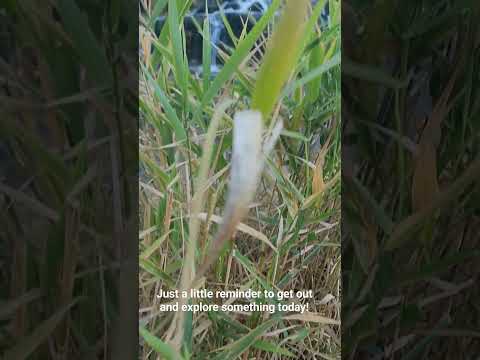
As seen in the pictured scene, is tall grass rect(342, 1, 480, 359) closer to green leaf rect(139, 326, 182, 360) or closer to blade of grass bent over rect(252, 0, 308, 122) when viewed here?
blade of grass bent over rect(252, 0, 308, 122)

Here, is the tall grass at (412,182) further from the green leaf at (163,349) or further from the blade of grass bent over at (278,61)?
the green leaf at (163,349)

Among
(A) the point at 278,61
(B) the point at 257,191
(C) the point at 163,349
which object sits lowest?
(C) the point at 163,349

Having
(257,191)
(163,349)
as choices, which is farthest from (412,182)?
(163,349)

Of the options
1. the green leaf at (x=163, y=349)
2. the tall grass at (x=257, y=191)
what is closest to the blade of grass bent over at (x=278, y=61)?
the tall grass at (x=257, y=191)

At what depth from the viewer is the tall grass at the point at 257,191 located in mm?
533

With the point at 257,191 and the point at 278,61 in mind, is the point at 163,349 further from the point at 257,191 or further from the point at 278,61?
the point at 278,61

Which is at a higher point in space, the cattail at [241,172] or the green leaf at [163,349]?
the cattail at [241,172]

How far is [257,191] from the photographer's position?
54cm

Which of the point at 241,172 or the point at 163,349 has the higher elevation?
the point at 241,172

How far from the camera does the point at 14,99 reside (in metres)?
0.55

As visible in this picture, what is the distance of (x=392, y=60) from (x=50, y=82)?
0.39m

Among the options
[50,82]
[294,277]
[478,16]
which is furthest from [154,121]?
[478,16]

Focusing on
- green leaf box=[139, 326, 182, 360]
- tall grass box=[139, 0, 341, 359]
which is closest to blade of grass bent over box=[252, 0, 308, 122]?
tall grass box=[139, 0, 341, 359]

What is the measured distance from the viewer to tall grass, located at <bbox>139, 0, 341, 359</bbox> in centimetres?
53
